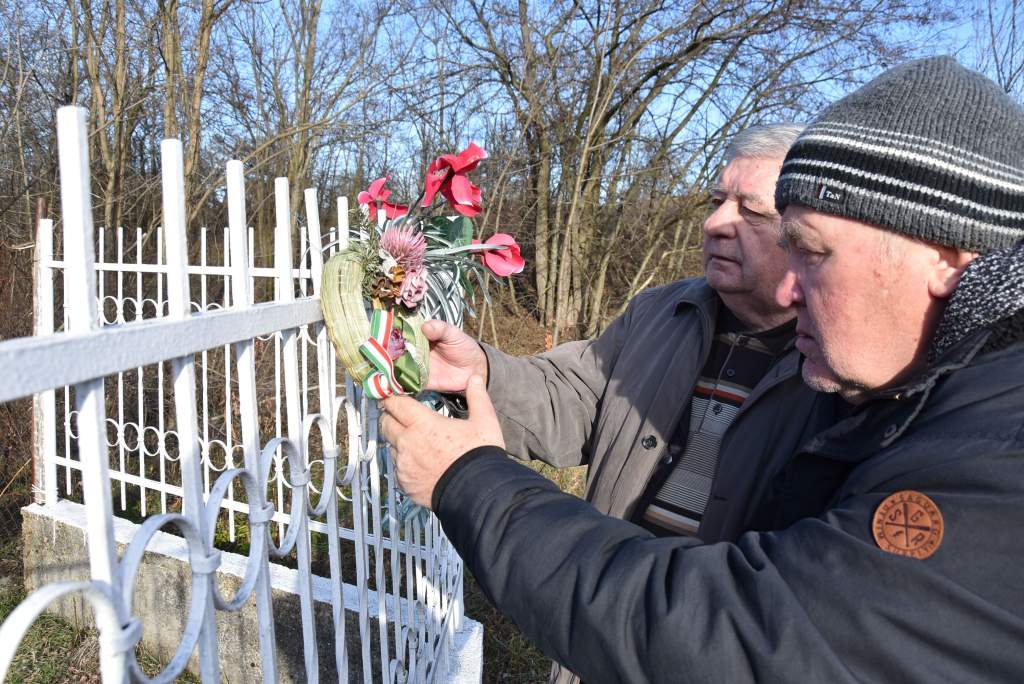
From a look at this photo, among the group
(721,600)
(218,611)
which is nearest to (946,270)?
(721,600)

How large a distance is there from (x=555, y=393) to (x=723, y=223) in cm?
68

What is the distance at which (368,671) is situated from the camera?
1.57 meters

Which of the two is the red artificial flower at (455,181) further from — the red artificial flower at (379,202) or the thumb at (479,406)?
the thumb at (479,406)

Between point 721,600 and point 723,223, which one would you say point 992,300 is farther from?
point 723,223

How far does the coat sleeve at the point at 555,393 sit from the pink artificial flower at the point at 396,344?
0.46m

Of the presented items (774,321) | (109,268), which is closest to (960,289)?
(774,321)

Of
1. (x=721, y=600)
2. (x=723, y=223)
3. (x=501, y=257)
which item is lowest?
(x=721, y=600)

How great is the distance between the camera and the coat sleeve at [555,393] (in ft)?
6.41

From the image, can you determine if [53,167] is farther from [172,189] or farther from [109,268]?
[172,189]

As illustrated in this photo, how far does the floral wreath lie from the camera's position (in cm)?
135

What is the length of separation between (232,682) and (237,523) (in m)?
1.54

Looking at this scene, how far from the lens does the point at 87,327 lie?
685mm

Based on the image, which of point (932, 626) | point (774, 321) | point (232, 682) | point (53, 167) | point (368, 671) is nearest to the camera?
point (932, 626)

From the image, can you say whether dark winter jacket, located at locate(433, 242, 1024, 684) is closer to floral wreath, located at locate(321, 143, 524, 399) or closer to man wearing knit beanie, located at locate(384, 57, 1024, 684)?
man wearing knit beanie, located at locate(384, 57, 1024, 684)
